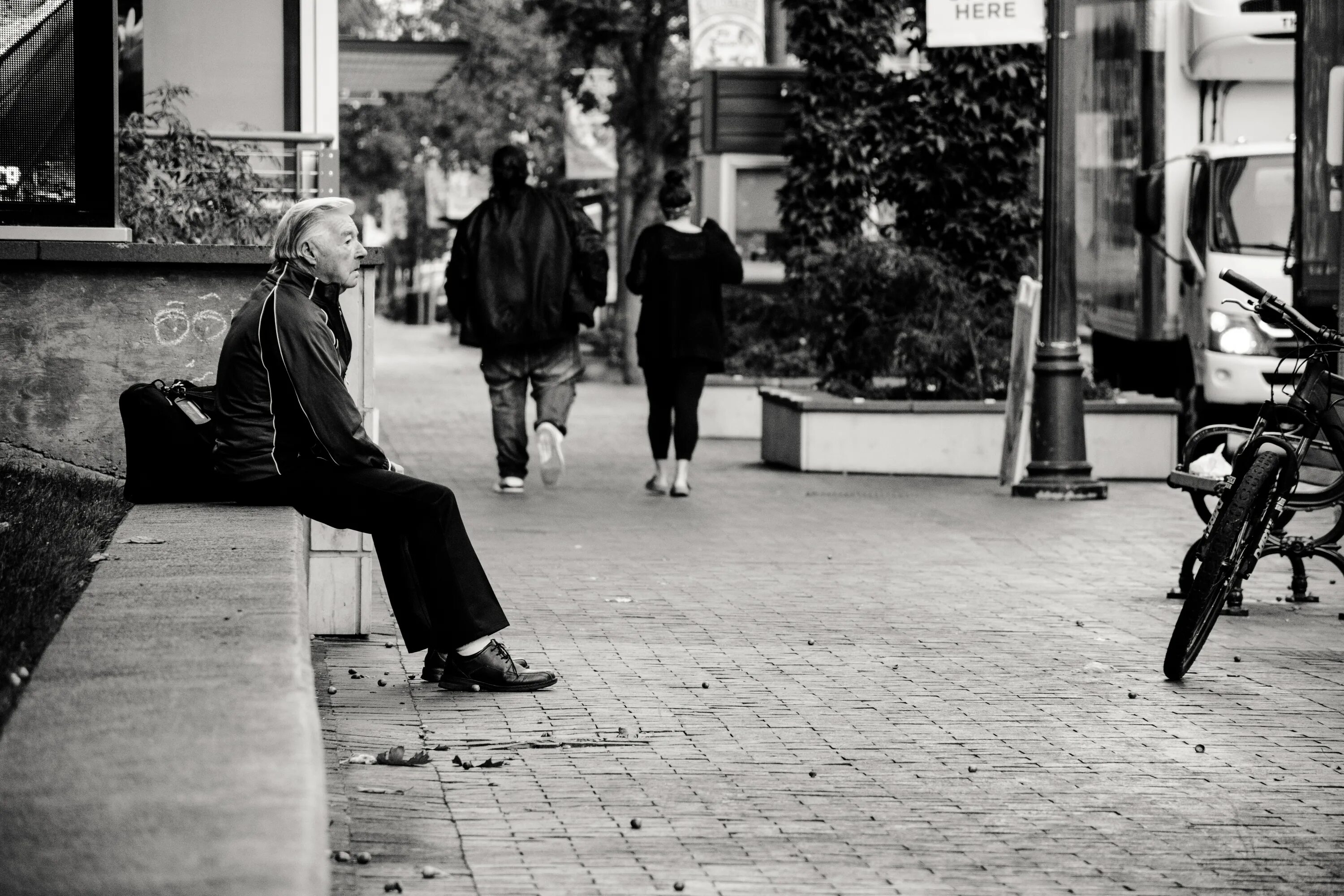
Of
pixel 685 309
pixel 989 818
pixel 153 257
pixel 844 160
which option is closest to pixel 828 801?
pixel 989 818

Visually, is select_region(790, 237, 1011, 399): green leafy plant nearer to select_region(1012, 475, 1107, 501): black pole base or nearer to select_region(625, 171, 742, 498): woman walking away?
select_region(1012, 475, 1107, 501): black pole base

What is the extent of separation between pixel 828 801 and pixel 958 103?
11.8 m

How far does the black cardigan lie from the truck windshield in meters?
4.62

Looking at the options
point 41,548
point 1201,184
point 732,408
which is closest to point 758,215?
point 732,408

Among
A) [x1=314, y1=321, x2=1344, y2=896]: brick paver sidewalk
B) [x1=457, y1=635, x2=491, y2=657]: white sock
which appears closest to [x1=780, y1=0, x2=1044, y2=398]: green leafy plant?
[x1=314, y1=321, x2=1344, y2=896]: brick paver sidewalk

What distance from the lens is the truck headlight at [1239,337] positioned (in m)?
14.7

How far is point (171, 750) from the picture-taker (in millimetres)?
3334

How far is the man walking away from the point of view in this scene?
12.6 meters

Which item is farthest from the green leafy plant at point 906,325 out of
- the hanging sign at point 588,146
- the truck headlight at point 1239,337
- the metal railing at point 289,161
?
the hanging sign at point 588,146

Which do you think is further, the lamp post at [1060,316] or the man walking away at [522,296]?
the lamp post at [1060,316]

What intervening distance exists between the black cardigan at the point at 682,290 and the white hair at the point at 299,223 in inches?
245

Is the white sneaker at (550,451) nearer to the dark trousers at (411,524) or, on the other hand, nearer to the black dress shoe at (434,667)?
the black dress shoe at (434,667)

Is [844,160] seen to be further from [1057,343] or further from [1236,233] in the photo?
[1057,343]

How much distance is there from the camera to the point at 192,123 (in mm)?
13484
